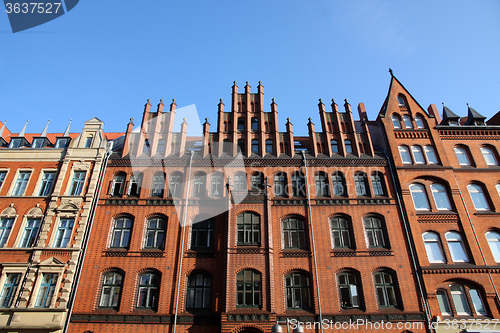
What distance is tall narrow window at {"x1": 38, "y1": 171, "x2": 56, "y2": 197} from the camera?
901 inches

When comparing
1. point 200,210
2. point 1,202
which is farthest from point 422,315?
point 1,202

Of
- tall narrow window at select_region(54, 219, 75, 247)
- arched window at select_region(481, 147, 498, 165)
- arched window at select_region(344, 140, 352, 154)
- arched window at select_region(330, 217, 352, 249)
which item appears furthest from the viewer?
arched window at select_region(344, 140, 352, 154)

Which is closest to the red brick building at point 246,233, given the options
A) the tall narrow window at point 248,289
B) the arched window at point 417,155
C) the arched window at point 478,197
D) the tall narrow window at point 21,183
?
the tall narrow window at point 248,289

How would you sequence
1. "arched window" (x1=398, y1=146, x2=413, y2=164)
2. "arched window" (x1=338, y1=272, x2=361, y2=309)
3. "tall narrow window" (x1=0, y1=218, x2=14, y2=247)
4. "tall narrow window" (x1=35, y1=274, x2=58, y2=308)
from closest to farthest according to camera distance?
"tall narrow window" (x1=35, y1=274, x2=58, y2=308)
"arched window" (x1=338, y1=272, x2=361, y2=309)
"tall narrow window" (x1=0, y1=218, x2=14, y2=247)
"arched window" (x1=398, y1=146, x2=413, y2=164)

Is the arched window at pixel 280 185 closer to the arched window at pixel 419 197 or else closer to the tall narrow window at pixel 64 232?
the arched window at pixel 419 197

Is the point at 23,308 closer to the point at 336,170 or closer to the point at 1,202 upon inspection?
the point at 1,202

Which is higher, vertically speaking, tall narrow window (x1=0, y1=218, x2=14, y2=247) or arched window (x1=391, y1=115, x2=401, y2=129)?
arched window (x1=391, y1=115, x2=401, y2=129)

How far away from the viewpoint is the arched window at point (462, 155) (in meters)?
24.6

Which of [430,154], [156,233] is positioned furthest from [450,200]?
[156,233]

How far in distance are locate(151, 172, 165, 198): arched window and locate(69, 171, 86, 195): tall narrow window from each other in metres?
5.14

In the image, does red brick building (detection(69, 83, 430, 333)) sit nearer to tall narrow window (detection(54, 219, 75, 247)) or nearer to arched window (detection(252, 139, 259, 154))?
arched window (detection(252, 139, 259, 154))

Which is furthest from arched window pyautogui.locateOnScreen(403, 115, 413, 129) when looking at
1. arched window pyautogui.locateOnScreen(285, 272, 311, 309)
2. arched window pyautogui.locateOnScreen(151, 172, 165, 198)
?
arched window pyautogui.locateOnScreen(151, 172, 165, 198)

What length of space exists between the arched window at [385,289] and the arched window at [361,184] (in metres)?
5.60

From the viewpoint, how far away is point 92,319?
1833cm
